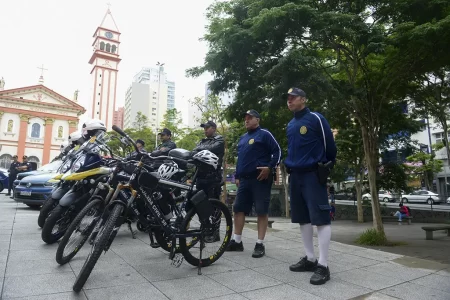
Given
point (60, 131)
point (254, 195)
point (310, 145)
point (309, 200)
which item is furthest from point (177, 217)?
point (60, 131)

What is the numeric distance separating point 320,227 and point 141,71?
12852 cm

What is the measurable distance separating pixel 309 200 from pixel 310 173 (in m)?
0.29

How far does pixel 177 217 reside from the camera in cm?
342

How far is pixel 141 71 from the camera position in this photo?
123125 millimetres

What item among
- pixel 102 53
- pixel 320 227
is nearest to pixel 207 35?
pixel 320 227

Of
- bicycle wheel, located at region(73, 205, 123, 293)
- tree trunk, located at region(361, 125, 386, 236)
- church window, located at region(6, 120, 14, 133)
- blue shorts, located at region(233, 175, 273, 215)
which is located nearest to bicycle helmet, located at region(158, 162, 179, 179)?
blue shorts, located at region(233, 175, 273, 215)

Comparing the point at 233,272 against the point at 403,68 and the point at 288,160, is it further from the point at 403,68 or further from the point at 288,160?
the point at 403,68

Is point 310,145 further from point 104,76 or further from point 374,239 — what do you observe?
point 104,76

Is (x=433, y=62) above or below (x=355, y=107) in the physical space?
above

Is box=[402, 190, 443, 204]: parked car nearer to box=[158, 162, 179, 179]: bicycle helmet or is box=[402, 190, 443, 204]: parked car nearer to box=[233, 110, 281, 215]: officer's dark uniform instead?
box=[233, 110, 281, 215]: officer's dark uniform

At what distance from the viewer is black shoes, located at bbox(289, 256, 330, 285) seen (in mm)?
3023

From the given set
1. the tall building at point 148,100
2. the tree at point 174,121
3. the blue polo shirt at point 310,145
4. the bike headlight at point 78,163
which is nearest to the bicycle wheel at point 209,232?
the blue polo shirt at point 310,145

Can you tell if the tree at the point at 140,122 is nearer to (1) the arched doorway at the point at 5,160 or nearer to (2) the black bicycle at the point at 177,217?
(1) the arched doorway at the point at 5,160

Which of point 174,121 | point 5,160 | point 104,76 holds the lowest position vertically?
point 5,160
